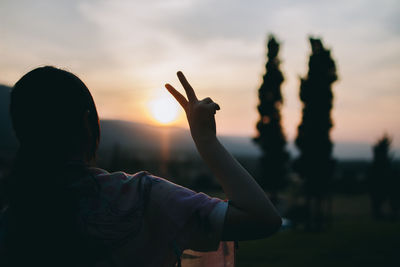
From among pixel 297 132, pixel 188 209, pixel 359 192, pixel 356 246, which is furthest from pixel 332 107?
pixel 359 192

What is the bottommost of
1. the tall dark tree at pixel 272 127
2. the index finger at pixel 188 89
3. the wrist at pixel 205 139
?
the wrist at pixel 205 139

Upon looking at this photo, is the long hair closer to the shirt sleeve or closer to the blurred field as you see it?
the shirt sleeve

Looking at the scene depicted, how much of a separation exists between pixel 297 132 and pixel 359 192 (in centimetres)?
4790

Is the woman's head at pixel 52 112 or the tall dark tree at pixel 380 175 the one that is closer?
the woman's head at pixel 52 112

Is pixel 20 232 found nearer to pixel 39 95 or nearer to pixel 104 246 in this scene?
pixel 104 246

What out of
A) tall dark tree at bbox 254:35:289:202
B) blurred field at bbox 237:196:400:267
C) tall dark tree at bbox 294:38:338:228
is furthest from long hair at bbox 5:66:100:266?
tall dark tree at bbox 254:35:289:202

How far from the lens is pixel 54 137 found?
117 cm

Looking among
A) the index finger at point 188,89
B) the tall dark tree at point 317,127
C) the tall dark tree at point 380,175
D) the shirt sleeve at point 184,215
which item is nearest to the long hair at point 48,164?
the shirt sleeve at point 184,215

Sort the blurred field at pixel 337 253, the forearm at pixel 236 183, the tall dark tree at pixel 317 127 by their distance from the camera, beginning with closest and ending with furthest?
the forearm at pixel 236 183, the blurred field at pixel 337 253, the tall dark tree at pixel 317 127

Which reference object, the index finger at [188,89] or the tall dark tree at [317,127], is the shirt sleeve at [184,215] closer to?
the index finger at [188,89]

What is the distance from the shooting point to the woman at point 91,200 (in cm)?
106

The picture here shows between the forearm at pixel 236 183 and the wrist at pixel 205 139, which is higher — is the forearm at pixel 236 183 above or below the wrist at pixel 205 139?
below

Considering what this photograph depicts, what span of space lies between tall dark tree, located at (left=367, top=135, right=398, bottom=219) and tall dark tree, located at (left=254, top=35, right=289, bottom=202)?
58.9 ft

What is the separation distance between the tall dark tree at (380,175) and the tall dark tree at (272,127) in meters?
18.0
